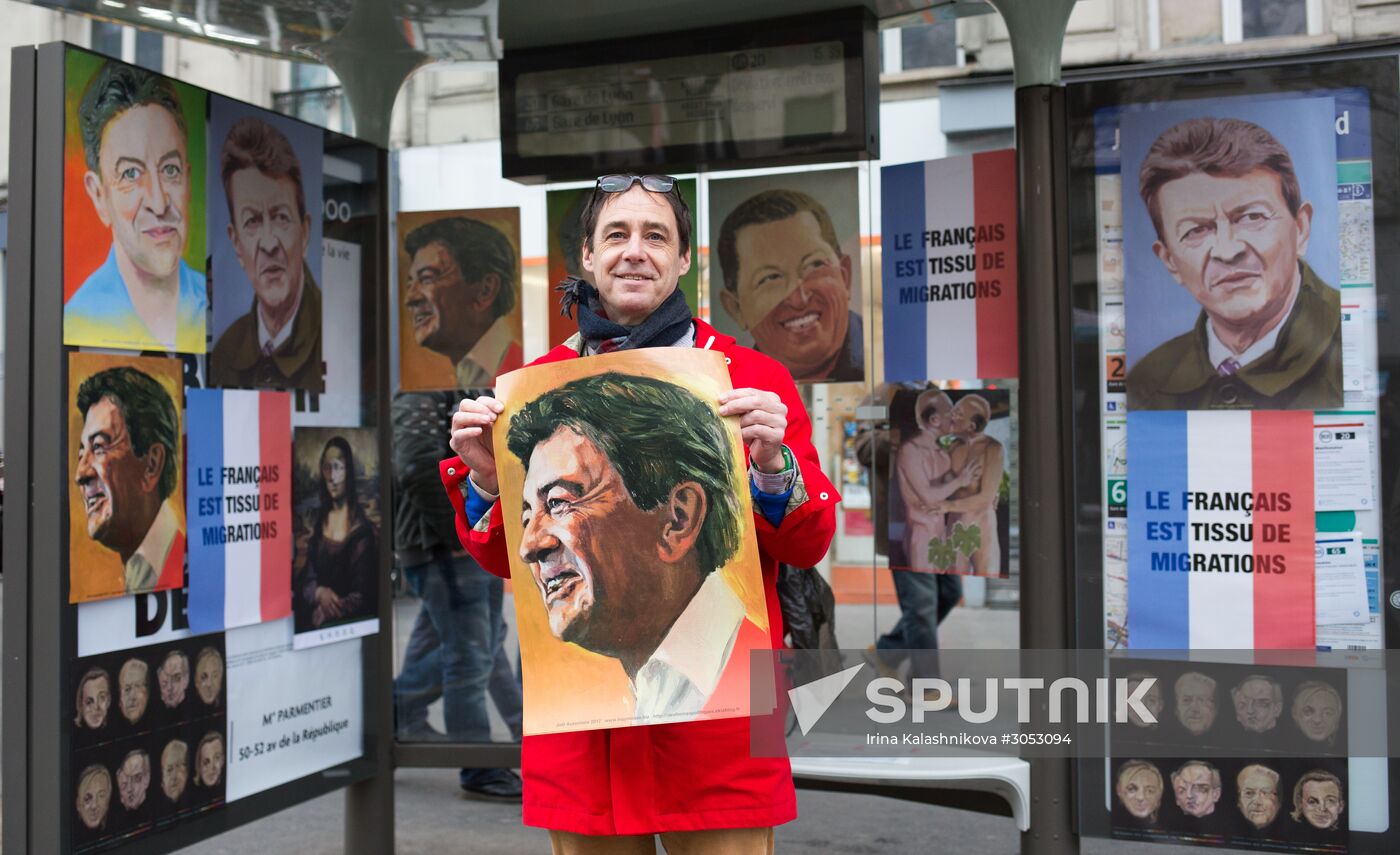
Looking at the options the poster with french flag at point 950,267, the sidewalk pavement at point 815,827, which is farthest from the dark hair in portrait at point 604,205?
the sidewalk pavement at point 815,827

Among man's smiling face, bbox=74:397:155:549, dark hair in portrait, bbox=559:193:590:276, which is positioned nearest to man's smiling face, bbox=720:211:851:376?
dark hair in portrait, bbox=559:193:590:276

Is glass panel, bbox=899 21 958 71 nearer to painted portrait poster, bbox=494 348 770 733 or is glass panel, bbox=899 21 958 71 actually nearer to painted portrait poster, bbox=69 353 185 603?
painted portrait poster, bbox=69 353 185 603

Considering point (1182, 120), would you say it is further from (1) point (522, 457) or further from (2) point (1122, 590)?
(1) point (522, 457)

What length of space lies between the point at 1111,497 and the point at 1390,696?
92 centimetres

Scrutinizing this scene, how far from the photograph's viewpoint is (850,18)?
4.54 meters

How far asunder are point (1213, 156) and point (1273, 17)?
338 inches

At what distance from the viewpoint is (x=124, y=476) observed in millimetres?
3666

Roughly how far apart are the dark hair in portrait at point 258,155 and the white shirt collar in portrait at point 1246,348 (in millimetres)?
2871

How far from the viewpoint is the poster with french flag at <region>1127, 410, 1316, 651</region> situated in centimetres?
387

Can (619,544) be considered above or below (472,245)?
below

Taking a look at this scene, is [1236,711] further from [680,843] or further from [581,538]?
[581,538]

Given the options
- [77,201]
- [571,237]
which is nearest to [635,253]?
[77,201]

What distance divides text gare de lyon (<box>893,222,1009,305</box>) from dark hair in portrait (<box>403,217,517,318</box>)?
58.9 inches

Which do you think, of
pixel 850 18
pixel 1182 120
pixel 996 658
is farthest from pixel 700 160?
pixel 996 658
